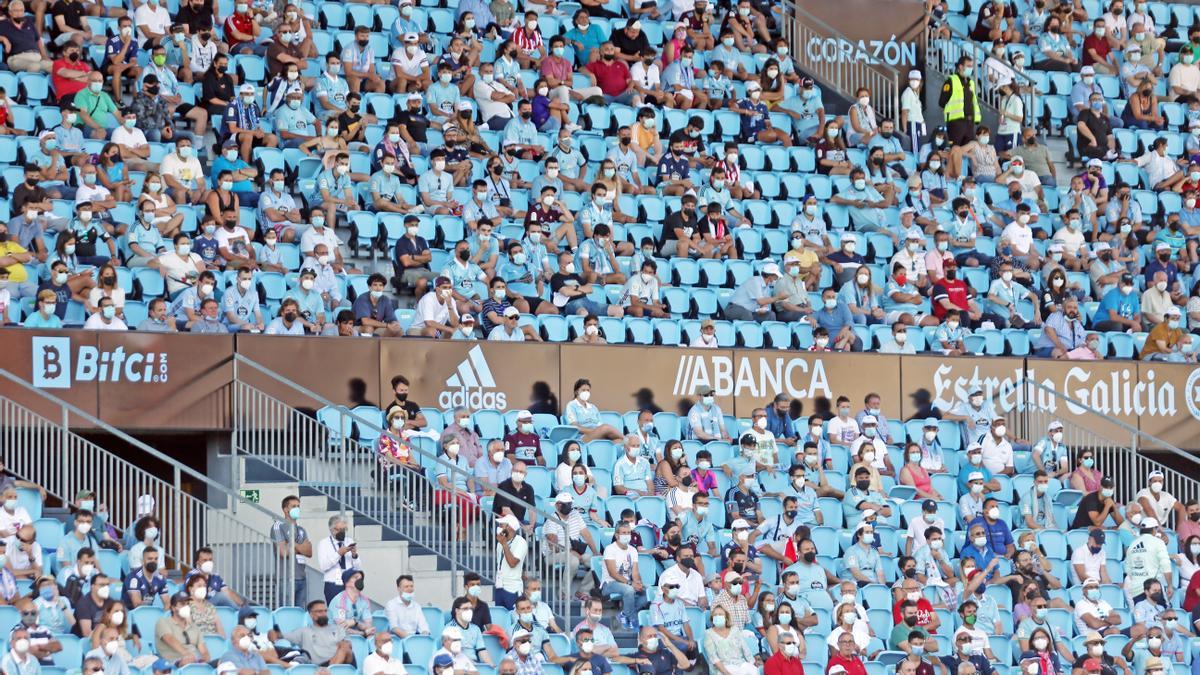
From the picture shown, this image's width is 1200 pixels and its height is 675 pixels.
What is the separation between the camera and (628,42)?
26953 mm

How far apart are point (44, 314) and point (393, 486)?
350 cm

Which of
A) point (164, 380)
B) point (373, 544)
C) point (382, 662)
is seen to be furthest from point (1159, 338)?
point (382, 662)

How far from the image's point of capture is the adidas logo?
71.8ft

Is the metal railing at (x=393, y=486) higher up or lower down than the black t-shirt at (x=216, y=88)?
lower down

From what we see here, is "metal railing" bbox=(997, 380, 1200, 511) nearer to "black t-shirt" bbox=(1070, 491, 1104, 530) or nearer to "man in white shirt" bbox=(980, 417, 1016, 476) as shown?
"man in white shirt" bbox=(980, 417, 1016, 476)

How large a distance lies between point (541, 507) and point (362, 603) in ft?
8.33

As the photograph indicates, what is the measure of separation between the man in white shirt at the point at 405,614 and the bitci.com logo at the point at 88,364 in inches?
151

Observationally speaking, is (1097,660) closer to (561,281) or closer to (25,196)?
(561,281)

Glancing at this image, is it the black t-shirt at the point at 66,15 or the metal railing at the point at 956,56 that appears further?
the metal railing at the point at 956,56

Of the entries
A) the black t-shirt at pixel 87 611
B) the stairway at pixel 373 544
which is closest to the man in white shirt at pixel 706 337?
the stairway at pixel 373 544

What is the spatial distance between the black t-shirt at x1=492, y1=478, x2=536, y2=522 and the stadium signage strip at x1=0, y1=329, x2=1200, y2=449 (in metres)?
1.72

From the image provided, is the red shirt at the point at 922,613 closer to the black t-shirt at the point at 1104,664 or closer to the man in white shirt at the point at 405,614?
the black t-shirt at the point at 1104,664

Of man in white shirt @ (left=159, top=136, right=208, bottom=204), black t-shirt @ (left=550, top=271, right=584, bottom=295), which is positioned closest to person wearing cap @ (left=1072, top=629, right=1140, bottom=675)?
black t-shirt @ (left=550, top=271, right=584, bottom=295)

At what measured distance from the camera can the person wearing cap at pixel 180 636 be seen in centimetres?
1691
